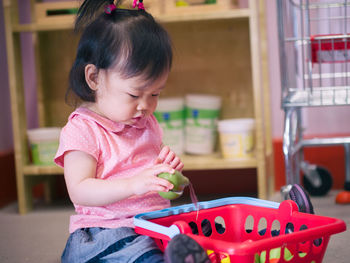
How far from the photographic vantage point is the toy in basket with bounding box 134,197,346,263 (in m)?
0.71

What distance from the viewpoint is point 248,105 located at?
1.83 metres

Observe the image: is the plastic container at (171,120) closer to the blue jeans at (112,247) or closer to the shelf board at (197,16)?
the shelf board at (197,16)

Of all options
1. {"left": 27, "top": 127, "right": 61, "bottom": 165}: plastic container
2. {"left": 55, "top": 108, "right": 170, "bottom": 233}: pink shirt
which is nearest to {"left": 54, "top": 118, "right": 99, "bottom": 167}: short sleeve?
{"left": 55, "top": 108, "right": 170, "bottom": 233}: pink shirt

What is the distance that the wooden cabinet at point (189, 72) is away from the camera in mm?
1594

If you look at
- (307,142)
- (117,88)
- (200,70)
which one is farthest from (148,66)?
(200,70)

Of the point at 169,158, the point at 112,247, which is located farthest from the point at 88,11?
the point at 112,247

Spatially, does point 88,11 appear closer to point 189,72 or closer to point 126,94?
point 126,94

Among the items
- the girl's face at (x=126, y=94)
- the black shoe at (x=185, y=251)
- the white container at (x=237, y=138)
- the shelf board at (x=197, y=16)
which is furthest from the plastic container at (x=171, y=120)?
the black shoe at (x=185, y=251)

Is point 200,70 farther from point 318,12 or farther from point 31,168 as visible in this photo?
point 31,168

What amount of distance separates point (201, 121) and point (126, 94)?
0.80m

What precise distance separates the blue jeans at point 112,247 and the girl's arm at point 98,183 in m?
0.06

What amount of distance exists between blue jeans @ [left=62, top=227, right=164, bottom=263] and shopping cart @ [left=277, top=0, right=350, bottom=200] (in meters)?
0.58

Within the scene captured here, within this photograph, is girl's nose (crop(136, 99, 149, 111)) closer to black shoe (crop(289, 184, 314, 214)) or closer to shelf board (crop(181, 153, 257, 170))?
black shoe (crop(289, 184, 314, 214))

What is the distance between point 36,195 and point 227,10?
3.20ft
